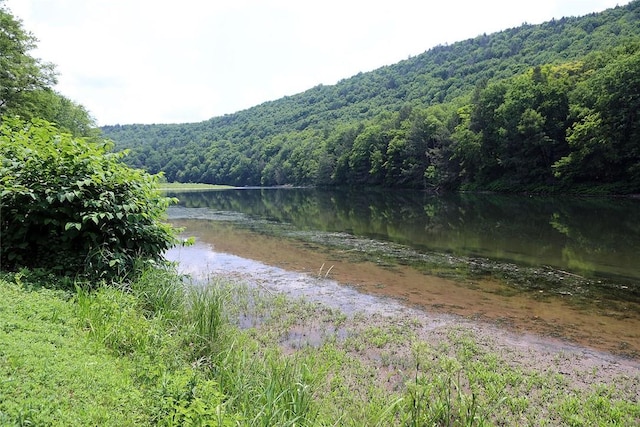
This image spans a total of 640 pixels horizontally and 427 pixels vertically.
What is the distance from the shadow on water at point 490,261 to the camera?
941 cm

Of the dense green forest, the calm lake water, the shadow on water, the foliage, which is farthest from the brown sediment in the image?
the dense green forest

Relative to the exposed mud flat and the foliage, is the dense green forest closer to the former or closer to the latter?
the exposed mud flat

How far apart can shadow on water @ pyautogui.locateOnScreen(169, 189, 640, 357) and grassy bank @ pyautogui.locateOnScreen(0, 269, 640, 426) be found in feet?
5.84

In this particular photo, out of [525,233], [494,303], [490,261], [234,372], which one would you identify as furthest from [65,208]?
[525,233]

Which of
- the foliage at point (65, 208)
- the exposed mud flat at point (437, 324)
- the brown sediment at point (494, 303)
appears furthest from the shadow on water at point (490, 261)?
the foliage at point (65, 208)

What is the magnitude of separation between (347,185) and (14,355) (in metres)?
94.7

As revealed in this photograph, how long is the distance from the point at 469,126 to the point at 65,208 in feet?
206

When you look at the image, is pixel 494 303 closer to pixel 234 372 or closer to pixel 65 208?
pixel 234 372

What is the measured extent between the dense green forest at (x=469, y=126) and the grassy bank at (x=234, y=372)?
43.8m

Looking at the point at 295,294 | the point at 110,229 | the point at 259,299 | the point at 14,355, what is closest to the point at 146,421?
the point at 14,355

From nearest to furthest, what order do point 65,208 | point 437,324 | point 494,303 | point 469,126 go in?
point 65,208 < point 437,324 < point 494,303 < point 469,126

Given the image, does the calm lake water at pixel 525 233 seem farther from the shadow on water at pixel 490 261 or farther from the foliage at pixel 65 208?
the foliage at pixel 65 208

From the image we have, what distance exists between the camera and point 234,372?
5.02 m

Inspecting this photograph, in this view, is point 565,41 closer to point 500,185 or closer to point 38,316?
point 500,185
